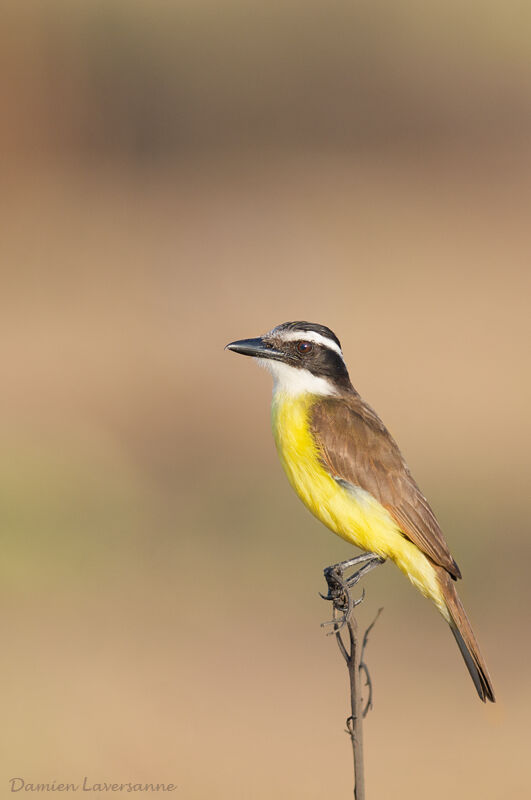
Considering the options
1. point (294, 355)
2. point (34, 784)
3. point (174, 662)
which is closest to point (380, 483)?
point (294, 355)

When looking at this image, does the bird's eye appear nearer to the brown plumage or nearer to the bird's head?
the bird's head

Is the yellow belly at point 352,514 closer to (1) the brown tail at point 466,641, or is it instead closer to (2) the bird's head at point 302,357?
(1) the brown tail at point 466,641

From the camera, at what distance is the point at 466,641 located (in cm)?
494

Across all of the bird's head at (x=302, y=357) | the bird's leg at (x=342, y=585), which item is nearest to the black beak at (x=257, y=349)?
the bird's head at (x=302, y=357)

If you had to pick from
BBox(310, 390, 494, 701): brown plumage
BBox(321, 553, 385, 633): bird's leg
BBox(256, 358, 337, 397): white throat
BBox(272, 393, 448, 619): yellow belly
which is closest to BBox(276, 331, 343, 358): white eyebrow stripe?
BBox(256, 358, 337, 397): white throat

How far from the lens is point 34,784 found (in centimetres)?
759

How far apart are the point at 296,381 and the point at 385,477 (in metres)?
0.67

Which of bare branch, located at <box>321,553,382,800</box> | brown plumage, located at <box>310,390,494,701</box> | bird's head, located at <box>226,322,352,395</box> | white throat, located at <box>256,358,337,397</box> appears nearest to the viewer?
bare branch, located at <box>321,553,382,800</box>

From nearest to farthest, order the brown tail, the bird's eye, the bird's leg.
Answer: the bird's leg
the brown tail
the bird's eye

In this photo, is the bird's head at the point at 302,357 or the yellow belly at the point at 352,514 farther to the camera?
the bird's head at the point at 302,357

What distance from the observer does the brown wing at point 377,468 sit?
199 inches

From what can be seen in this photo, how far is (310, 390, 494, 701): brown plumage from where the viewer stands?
5.05m

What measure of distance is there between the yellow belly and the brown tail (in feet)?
0.14

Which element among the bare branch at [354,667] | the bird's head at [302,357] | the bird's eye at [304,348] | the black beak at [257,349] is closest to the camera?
the bare branch at [354,667]
